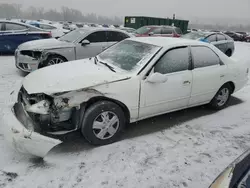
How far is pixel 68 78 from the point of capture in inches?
118

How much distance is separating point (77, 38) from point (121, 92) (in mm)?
4060

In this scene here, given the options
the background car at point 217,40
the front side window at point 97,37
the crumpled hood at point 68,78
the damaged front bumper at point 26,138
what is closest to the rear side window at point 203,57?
the crumpled hood at point 68,78

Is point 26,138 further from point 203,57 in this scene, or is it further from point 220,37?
point 220,37

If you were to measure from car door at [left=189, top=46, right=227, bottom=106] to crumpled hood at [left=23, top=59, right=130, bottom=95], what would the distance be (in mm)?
1418

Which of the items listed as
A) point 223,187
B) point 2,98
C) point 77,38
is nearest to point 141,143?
point 223,187

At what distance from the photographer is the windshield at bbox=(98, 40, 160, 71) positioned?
3.45 meters

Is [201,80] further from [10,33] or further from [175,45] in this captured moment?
[10,33]

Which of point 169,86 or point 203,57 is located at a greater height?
point 203,57

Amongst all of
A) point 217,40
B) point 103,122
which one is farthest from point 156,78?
point 217,40

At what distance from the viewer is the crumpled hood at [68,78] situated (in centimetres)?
280

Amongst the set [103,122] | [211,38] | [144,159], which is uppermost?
[211,38]

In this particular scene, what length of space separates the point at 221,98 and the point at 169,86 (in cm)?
167

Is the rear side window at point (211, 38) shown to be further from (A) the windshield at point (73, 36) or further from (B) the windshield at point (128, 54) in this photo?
(B) the windshield at point (128, 54)

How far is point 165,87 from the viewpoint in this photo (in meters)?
3.44
